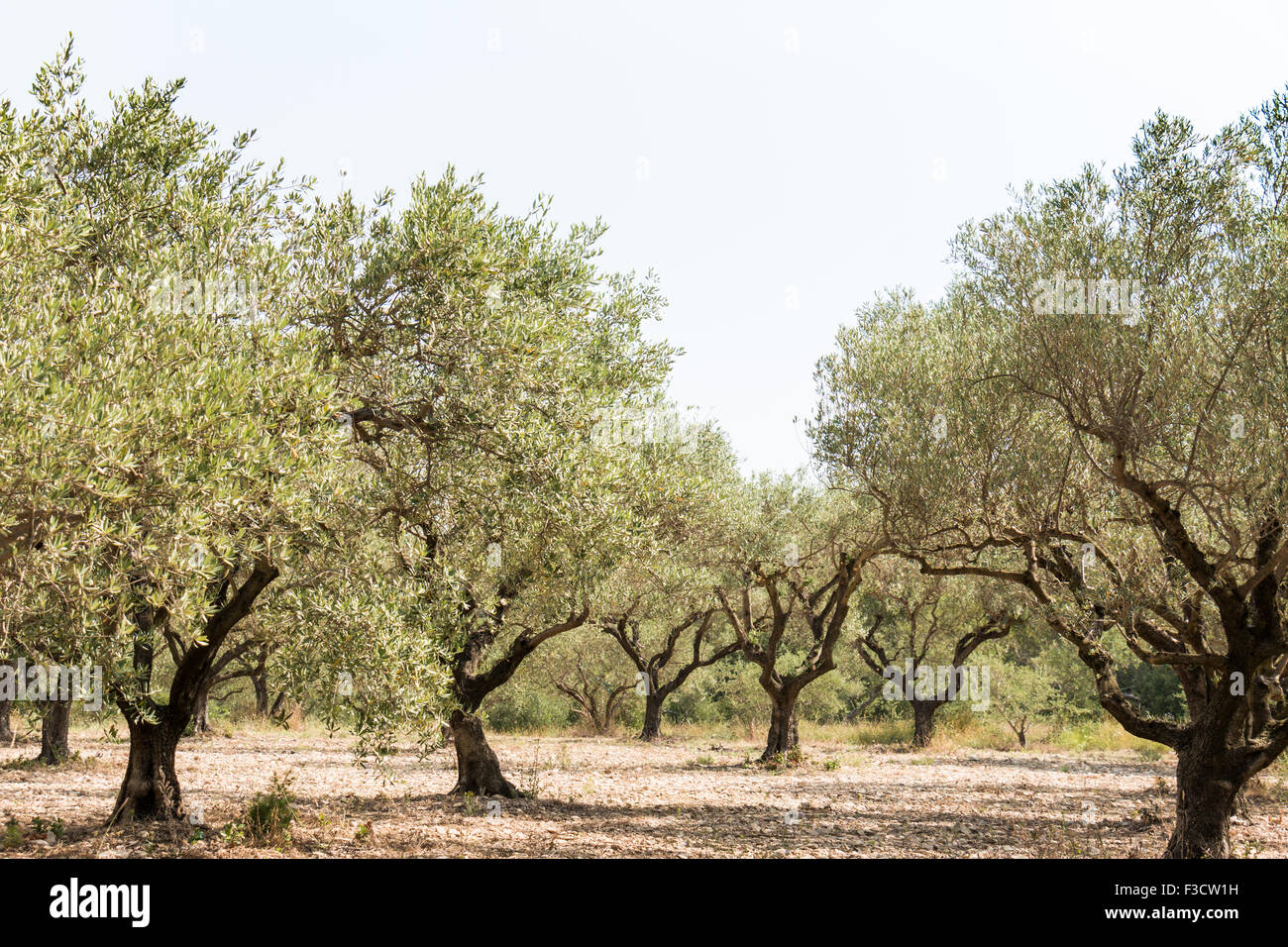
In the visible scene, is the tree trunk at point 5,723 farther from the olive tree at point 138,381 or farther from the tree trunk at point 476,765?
the olive tree at point 138,381

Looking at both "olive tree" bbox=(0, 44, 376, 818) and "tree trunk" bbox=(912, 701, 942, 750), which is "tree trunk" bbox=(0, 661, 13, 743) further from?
"tree trunk" bbox=(912, 701, 942, 750)

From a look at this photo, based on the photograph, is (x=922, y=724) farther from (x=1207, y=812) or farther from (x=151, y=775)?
(x=151, y=775)

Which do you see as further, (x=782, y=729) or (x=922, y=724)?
(x=922, y=724)

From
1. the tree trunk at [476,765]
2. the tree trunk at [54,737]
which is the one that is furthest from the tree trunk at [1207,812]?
the tree trunk at [54,737]

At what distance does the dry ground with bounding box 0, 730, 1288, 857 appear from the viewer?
46.2ft

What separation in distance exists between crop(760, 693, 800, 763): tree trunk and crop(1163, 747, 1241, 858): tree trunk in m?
15.8

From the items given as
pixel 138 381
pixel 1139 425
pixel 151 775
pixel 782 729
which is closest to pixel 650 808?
pixel 151 775

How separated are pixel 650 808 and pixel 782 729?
36.1 ft

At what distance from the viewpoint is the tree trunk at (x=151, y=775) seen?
14062 millimetres

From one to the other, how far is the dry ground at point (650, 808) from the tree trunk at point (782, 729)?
77 cm

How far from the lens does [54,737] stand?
24234mm

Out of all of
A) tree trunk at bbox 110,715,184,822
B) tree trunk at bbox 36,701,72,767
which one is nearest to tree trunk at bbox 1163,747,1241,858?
tree trunk at bbox 110,715,184,822
